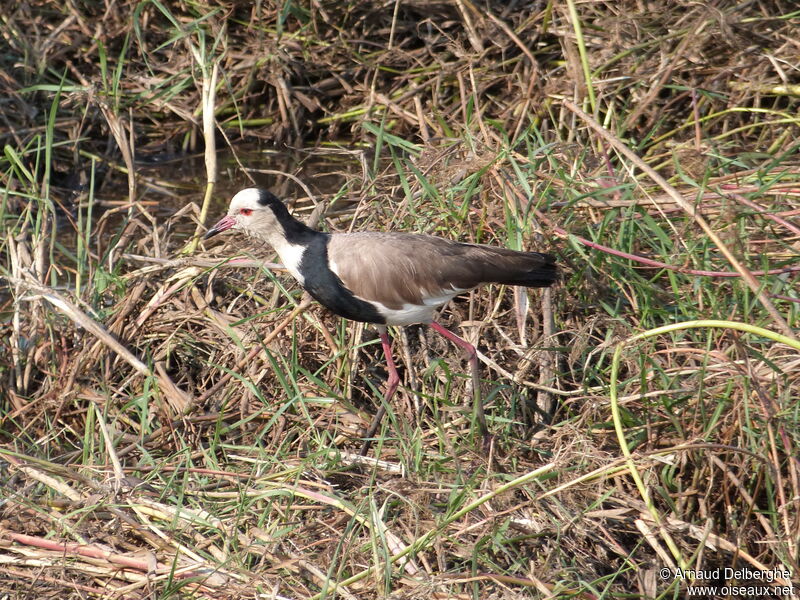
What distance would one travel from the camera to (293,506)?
3303 millimetres

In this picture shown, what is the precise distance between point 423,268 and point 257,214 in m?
0.71

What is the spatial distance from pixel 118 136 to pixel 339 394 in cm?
165

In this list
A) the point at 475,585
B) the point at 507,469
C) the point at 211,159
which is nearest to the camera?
the point at 475,585

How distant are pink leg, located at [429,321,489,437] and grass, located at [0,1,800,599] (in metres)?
0.06

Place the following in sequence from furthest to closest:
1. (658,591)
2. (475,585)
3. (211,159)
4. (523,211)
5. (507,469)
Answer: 1. (211,159)
2. (523,211)
3. (507,469)
4. (658,591)
5. (475,585)

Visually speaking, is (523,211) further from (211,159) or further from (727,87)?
(727,87)

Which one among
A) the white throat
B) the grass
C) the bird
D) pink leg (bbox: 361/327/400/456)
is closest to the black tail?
the bird

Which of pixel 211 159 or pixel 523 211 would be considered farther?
pixel 211 159

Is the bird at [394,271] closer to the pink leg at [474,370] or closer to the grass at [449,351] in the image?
the pink leg at [474,370]

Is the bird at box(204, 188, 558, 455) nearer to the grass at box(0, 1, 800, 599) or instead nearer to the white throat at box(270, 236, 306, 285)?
the white throat at box(270, 236, 306, 285)

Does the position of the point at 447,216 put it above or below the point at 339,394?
above

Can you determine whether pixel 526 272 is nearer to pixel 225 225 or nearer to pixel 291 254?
pixel 291 254

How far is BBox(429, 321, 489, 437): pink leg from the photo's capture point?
3574mm

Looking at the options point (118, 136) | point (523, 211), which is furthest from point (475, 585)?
point (118, 136)
